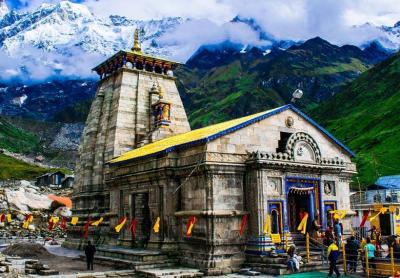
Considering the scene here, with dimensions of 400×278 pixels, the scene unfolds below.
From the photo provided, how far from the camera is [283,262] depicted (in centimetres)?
2166

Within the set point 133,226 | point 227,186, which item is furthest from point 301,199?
point 133,226

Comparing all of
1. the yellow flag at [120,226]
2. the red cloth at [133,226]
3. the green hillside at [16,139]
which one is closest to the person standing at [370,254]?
the red cloth at [133,226]

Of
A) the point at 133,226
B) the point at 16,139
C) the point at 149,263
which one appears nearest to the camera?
the point at 149,263

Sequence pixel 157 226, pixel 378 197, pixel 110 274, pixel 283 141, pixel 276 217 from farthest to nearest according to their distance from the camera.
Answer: pixel 378 197, pixel 283 141, pixel 157 226, pixel 276 217, pixel 110 274

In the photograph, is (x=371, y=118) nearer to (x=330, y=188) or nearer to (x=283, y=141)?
(x=330, y=188)

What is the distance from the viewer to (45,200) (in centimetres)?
5981

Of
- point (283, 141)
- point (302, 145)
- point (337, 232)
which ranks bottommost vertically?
point (337, 232)

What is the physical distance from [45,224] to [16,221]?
3.36 m

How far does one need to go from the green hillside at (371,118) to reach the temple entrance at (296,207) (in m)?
40.0

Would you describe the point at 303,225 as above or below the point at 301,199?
below

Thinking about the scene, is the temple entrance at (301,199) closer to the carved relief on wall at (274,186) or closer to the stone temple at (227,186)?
the stone temple at (227,186)

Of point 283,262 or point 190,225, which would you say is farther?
point 190,225

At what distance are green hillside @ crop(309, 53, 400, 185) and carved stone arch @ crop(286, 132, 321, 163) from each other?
40.6 m

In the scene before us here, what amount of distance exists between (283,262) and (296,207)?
5665 mm
